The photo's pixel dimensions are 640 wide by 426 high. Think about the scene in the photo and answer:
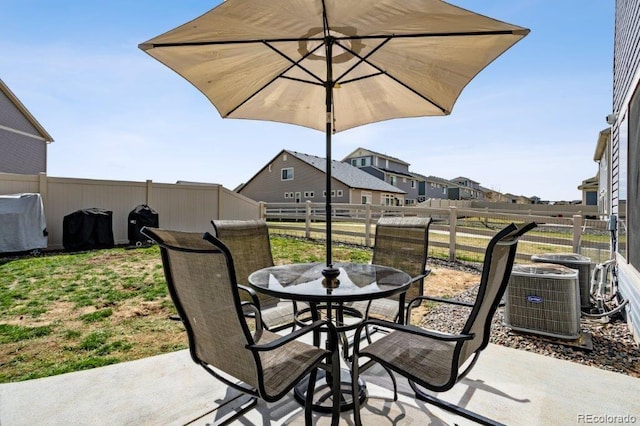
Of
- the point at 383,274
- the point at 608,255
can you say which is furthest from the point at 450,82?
the point at 608,255

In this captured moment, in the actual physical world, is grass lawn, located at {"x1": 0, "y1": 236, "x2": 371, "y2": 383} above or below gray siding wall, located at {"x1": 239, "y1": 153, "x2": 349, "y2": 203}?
below

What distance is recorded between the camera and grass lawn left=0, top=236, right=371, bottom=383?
9.25 feet

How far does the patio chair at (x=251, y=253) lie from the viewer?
276 cm

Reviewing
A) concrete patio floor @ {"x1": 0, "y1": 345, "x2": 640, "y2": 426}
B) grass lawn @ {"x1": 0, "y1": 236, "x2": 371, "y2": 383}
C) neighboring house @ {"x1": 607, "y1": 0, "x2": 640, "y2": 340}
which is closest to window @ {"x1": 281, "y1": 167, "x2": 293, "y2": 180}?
grass lawn @ {"x1": 0, "y1": 236, "x2": 371, "y2": 383}

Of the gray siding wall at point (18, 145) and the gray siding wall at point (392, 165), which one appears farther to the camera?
the gray siding wall at point (392, 165)

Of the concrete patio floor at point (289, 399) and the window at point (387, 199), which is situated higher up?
the window at point (387, 199)

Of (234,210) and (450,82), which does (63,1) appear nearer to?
(450,82)

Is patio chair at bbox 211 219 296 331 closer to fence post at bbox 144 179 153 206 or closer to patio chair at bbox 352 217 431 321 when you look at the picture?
patio chair at bbox 352 217 431 321

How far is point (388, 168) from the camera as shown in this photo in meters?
34.1

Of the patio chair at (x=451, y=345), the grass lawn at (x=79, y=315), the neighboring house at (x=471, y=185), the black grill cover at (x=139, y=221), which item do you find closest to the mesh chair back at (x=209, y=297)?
the patio chair at (x=451, y=345)

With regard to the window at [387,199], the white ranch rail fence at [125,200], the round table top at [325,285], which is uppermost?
the window at [387,199]

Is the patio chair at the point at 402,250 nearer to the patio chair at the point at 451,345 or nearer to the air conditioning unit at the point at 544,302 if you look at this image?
the patio chair at the point at 451,345

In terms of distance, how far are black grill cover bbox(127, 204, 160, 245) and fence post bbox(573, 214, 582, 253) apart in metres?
9.22

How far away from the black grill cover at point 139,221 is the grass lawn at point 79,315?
1.77 m
